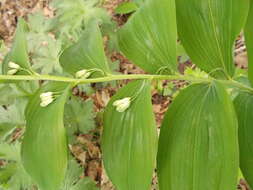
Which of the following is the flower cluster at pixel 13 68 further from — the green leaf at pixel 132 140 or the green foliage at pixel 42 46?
the green foliage at pixel 42 46

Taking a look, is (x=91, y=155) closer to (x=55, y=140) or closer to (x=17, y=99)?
(x=17, y=99)

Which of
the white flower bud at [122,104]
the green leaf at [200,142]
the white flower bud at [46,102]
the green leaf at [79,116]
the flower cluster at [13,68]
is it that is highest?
the flower cluster at [13,68]

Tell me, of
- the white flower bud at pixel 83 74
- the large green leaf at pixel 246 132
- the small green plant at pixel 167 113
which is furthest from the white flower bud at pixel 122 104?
the large green leaf at pixel 246 132

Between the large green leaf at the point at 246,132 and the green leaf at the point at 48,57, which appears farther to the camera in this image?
the green leaf at the point at 48,57

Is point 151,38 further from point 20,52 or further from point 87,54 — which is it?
point 20,52

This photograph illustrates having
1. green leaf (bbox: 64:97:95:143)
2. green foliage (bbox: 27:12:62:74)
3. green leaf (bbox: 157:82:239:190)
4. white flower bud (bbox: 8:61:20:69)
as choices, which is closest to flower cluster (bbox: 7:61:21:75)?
white flower bud (bbox: 8:61:20:69)

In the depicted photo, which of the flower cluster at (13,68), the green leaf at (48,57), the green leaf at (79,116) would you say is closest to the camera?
the flower cluster at (13,68)

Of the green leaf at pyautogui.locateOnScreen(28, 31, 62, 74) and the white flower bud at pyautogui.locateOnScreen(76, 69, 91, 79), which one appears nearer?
the white flower bud at pyautogui.locateOnScreen(76, 69, 91, 79)

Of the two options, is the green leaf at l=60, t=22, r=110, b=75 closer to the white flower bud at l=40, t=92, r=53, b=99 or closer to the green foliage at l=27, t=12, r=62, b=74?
the white flower bud at l=40, t=92, r=53, b=99
